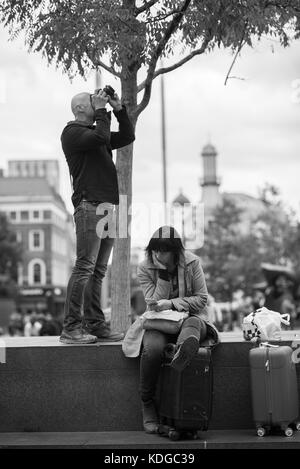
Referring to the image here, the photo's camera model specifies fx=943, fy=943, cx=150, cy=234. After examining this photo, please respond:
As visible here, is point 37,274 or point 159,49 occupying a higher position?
point 37,274

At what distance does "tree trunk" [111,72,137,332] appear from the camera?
366 inches

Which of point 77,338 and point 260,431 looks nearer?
point 260,431

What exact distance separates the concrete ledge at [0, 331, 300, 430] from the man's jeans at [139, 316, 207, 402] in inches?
16.3

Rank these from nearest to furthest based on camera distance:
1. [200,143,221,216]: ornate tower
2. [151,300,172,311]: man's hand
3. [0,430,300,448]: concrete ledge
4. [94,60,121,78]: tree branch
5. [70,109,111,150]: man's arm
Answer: [0,430,300,448]: concrete ledge, [151,300,172,311]: man's hand, [70,109,111,150]: man's arm, [94,60,121,78]: tree branch, [200,143,221,216]: ornate tower

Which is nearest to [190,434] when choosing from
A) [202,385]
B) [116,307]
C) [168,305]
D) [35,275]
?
[202,385]

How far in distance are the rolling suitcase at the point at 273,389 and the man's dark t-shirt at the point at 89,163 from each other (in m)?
1.86

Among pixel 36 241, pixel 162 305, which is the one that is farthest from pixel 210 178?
pixel 162 305

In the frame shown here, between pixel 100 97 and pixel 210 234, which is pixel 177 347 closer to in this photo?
pixel 100 97

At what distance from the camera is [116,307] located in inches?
368

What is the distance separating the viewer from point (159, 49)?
30.0 feet

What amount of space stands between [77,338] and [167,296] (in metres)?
0.93

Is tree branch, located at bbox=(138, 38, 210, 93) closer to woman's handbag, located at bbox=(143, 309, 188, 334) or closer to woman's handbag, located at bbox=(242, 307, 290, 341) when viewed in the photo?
woman's handbag, located at bbox=(242, 307, 290, 341)

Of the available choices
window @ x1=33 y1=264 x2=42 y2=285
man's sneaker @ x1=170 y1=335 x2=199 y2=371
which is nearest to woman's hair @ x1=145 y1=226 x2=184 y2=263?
man's sneaker @ x1=170 y1=335 x2=199 y2=371

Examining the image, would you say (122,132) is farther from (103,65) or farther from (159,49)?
(103,65)
